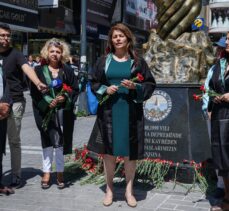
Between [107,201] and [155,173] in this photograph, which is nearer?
[107,201]

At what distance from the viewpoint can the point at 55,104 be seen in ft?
17.6

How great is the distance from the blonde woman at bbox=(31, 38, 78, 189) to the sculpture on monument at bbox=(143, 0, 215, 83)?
5.94 ft

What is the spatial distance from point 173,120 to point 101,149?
146cm

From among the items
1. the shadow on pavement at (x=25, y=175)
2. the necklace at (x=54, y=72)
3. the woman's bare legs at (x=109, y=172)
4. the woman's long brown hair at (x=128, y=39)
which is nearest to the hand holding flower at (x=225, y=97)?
the woman's long brown hair at (x=128, y=39)

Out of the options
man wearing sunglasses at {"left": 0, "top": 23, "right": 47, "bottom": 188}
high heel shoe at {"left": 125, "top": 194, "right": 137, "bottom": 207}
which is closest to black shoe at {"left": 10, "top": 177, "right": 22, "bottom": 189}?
man wearing sunglasses at {"left": 0, "top": 23, "right": 47, "bottom": 188}

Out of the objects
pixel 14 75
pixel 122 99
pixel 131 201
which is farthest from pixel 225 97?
pixel 14 75

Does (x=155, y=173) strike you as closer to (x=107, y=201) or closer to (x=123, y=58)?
(x=107, y=201)

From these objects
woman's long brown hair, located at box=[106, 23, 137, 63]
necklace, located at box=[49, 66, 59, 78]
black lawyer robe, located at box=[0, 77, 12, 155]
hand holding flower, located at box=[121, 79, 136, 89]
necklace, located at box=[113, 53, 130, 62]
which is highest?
woman's long brown hair, located at box=[106, 23, 137, 63]

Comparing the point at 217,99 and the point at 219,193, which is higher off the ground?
the point at 217,99

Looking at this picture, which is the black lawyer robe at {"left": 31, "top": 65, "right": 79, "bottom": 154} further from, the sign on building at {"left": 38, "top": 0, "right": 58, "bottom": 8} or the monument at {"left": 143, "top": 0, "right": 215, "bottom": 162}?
the sign on building at {"left": 38, "top": 0, "right": 58, "bottom": 8}

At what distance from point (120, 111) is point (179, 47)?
2307 mm

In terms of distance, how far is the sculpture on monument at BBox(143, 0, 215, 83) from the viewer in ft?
22.2

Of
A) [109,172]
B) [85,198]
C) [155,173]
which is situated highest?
[109,172]

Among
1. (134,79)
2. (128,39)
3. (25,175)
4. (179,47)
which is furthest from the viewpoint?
(179,47)
